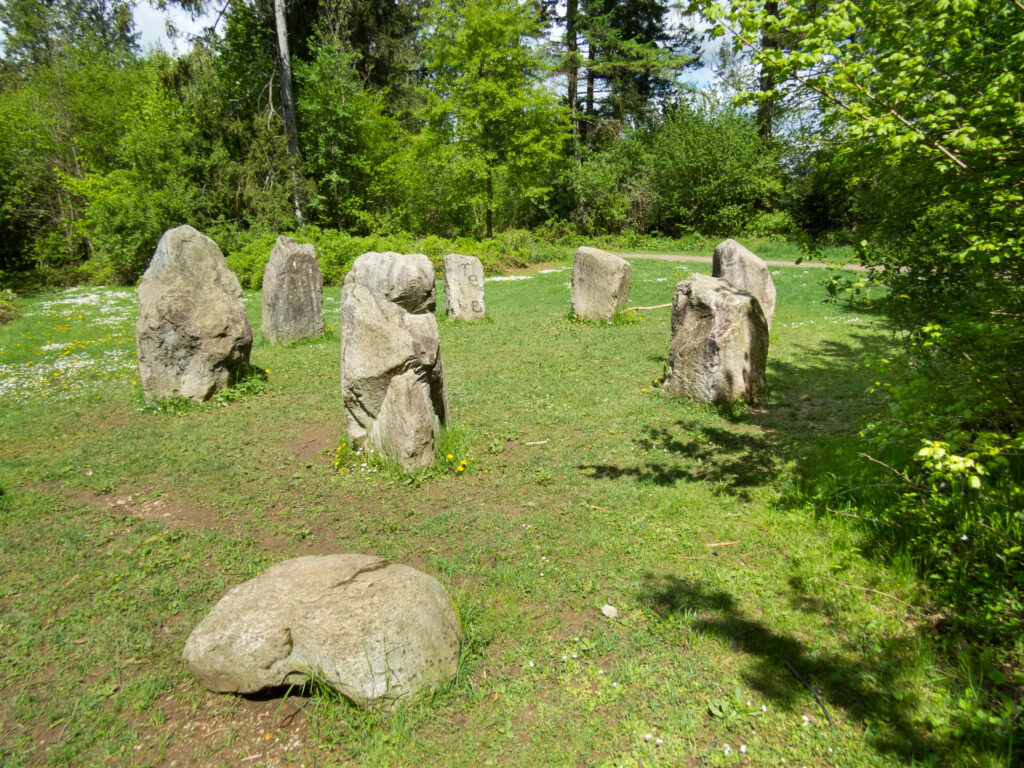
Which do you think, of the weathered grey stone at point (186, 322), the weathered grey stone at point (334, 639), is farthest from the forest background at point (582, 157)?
the weathered grey stone at point (186, 322)

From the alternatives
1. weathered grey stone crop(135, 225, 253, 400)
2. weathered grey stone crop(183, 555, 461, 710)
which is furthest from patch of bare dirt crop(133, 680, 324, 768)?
weathered grey stone crop(135, 225, 253, 400)

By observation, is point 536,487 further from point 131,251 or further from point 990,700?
point 131,251

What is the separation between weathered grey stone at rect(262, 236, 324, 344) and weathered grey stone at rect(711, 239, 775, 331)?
823 cm

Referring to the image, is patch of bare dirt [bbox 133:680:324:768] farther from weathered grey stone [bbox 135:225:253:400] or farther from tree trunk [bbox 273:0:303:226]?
tree trunk [bbox 273:0:303:226]

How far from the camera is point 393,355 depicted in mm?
5781

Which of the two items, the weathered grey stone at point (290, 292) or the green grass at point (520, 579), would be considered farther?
the weathered grey stone at point (290, 292)

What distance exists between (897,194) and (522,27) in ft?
85.6

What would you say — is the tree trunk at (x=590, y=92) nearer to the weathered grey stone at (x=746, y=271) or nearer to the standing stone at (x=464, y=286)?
the standing stone at (x=464, y=286)

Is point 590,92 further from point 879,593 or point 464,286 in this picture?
point 879,593

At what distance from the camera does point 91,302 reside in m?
17.1

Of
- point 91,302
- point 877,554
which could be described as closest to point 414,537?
point 877,554

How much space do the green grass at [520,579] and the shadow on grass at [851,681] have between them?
1cm

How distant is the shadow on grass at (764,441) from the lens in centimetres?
568

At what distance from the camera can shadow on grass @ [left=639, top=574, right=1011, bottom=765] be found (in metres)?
2.70
